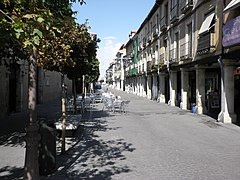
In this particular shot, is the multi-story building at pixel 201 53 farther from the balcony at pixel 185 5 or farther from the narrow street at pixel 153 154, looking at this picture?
the narrow street at pixel 153 154

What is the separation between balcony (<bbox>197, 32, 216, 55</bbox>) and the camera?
50.0 ft

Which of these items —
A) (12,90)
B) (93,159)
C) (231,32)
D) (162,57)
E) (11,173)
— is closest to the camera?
(11,173)

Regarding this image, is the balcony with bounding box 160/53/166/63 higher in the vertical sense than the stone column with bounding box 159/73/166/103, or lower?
higher

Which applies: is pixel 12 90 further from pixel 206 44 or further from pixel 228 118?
pixel 228 118

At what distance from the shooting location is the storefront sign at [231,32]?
1215 cm

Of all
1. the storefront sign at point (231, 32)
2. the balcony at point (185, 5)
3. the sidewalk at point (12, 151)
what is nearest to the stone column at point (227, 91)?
the storefront sign at point (231, 32)

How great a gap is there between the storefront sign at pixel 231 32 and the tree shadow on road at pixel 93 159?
6.05 metres

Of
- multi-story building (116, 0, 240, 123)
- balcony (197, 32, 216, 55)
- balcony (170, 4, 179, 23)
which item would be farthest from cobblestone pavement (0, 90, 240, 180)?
balcony (170, 4, 179, 23)

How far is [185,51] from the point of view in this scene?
20.3m

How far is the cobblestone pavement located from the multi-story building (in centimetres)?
302

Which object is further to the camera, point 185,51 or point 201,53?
point 185,51

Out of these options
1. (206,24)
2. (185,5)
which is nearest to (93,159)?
(206,24)

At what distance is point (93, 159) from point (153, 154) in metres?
1.58

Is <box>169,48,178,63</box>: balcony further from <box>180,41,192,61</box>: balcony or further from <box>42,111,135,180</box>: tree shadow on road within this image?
<box>42,111,135,180</box>: tree shadow on road
